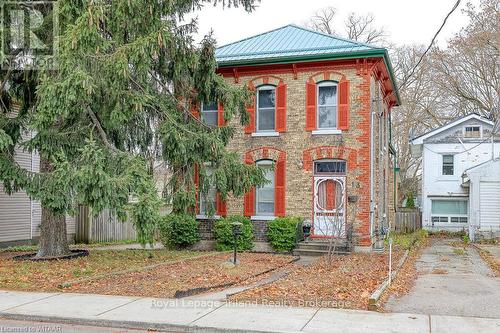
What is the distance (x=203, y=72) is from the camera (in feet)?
50.3

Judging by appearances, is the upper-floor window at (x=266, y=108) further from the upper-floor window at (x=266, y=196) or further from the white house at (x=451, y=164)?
the white house at (x=451, y=164)

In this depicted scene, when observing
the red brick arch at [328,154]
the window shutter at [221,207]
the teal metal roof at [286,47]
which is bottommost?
the window shutter at [221,207]

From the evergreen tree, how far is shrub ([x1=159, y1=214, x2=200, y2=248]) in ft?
12.3

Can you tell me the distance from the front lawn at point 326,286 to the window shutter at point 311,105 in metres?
5.10

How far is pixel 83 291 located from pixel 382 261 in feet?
28.8

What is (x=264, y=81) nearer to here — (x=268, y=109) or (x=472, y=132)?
(x=268, y=109)

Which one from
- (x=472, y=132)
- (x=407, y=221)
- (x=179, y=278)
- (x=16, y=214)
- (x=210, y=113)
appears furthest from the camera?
(x=472, y=132)

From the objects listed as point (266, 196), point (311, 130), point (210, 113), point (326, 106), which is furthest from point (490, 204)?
point (210, 113)

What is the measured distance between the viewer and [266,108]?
19.1 metres

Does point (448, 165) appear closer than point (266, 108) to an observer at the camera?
No

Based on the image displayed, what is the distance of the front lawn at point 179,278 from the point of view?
1012 cm

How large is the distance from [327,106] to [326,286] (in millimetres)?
9128

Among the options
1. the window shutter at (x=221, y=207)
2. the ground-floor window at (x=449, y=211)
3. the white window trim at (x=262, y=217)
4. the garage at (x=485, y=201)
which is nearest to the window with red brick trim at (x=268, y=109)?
the window shutter at (x=221, y=207)

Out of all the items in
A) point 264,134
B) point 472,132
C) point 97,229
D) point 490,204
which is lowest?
point 97,229
